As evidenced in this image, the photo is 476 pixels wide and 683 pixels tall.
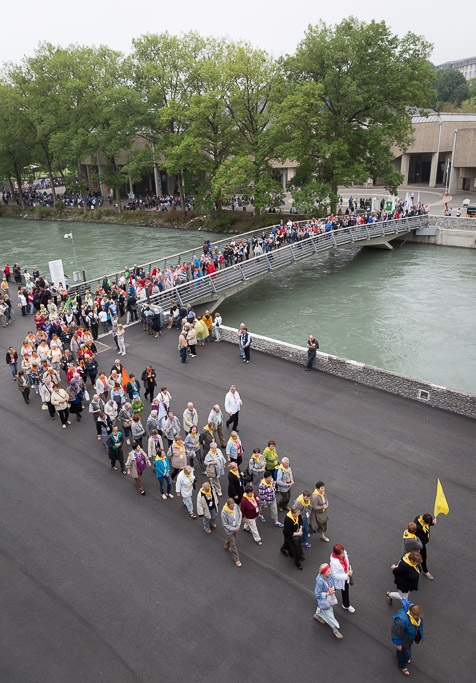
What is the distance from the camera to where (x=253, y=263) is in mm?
24656

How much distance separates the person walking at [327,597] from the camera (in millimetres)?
7008

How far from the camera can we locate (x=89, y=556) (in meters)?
8.80

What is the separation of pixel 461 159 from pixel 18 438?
50434mm

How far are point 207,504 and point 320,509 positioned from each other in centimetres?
198

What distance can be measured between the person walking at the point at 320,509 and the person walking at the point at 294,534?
0.54 m

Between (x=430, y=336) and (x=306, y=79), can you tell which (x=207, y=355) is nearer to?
(x=430, y=336)

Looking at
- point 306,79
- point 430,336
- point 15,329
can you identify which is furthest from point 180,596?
point 306,79

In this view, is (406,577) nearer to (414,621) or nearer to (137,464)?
(414,621)

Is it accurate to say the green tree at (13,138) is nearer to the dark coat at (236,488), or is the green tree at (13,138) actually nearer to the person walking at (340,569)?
the dark coat at (236,488)

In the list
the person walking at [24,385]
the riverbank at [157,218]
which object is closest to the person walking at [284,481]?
the person walking at [24,385]

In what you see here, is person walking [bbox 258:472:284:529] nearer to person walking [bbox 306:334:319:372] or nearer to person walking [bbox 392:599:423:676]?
person walking [bbox 392:599:423:676]

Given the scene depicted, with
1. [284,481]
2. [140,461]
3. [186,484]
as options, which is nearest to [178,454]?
[140,461]

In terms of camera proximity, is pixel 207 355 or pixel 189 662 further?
pixel 207 355

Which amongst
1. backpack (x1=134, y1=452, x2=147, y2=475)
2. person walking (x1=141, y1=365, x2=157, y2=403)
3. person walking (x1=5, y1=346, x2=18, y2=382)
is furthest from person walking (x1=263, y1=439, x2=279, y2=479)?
person walking (x1=5, y1=346, x2=18, y2=382)
